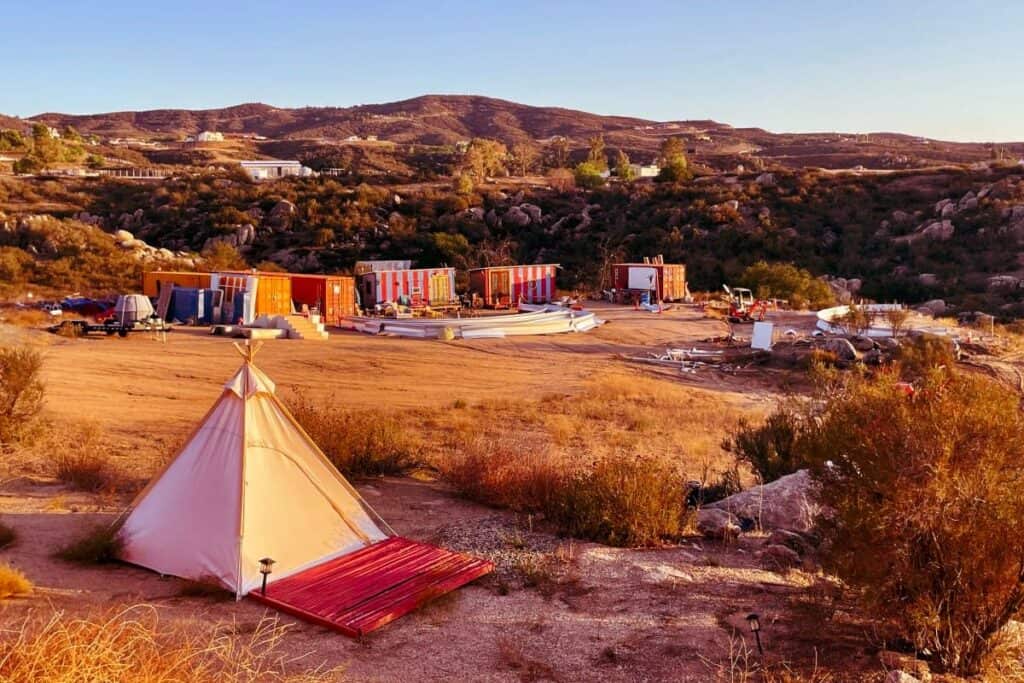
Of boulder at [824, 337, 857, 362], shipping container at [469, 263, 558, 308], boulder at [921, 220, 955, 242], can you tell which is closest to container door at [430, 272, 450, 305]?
shipping container at [469, 263, 558, 308]

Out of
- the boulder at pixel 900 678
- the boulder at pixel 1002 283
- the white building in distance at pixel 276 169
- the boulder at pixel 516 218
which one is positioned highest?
the white building in distance at pixel 276 169

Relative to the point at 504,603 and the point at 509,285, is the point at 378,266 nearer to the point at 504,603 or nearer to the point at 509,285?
the point at 509,285

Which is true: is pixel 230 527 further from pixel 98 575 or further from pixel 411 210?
pixel 411 210

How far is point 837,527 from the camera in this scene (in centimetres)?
671

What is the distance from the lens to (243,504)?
8.04m

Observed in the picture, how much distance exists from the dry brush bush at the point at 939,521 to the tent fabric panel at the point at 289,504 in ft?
15.1

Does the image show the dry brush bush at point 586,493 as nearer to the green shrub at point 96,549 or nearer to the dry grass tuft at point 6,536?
the green shrub at point 96,549

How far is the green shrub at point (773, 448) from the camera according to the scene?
11766 mm

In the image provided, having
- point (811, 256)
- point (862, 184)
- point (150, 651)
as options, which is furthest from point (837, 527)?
point (862, 184)

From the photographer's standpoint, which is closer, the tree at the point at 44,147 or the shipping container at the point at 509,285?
the shipping container at the point at 509,285

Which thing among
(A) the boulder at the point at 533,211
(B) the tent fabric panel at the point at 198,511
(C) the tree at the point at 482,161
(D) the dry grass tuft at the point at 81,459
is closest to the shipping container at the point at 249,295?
(D) the dry grass tuft at the point at 81,459

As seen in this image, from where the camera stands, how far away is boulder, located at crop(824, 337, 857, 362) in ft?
81.0

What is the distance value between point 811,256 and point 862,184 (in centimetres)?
1407

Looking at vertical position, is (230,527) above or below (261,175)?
below
